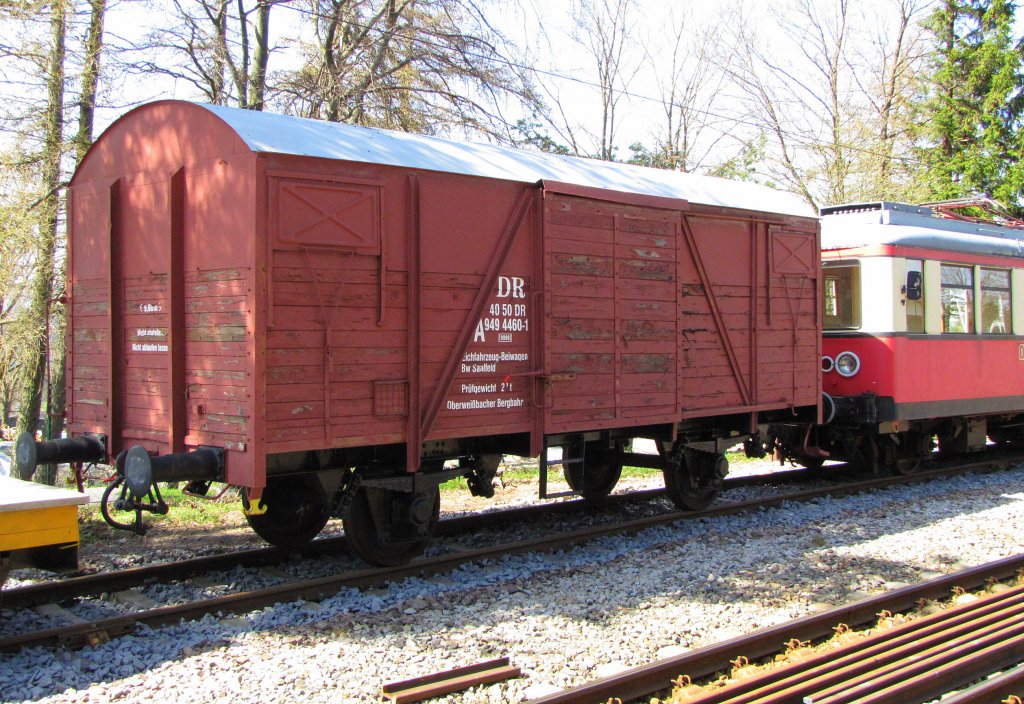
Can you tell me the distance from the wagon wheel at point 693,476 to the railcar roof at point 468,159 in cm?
263

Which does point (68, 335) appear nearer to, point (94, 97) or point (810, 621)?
point (94, 97)

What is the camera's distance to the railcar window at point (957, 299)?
456 inches

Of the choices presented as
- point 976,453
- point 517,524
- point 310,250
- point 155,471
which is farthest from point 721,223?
point 976,453

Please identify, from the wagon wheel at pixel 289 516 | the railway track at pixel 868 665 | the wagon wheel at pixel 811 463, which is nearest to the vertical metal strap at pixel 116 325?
the wagon wheel at pixel 289 516

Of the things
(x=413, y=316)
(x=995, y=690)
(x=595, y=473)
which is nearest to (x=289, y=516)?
(x=413, y=316)

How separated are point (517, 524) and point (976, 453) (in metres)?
9.32

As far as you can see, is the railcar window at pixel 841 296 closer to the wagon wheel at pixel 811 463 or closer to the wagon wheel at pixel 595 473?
the wagon wheel at pixel 811 463

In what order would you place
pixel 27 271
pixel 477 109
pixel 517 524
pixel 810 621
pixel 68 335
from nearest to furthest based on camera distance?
pixel 810 621 < pixel 68 335 < pixel 517 524 < pixel 27 271 < pixel 477 109

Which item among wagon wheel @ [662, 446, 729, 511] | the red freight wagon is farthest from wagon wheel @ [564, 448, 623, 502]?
wagon wheel @ [662, 446, 729, 511]

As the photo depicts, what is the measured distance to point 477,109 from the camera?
14188 millimetres

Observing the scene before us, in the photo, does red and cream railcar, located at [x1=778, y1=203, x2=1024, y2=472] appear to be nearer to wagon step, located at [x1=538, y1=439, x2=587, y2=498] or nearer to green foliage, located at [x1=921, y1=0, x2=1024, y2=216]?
wagon step, located at [x1=538, y1=439, x2=587, y2=498]

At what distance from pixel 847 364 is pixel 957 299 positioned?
1.99m

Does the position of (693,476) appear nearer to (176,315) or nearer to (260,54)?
(176,315)

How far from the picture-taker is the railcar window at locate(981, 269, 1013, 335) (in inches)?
478
